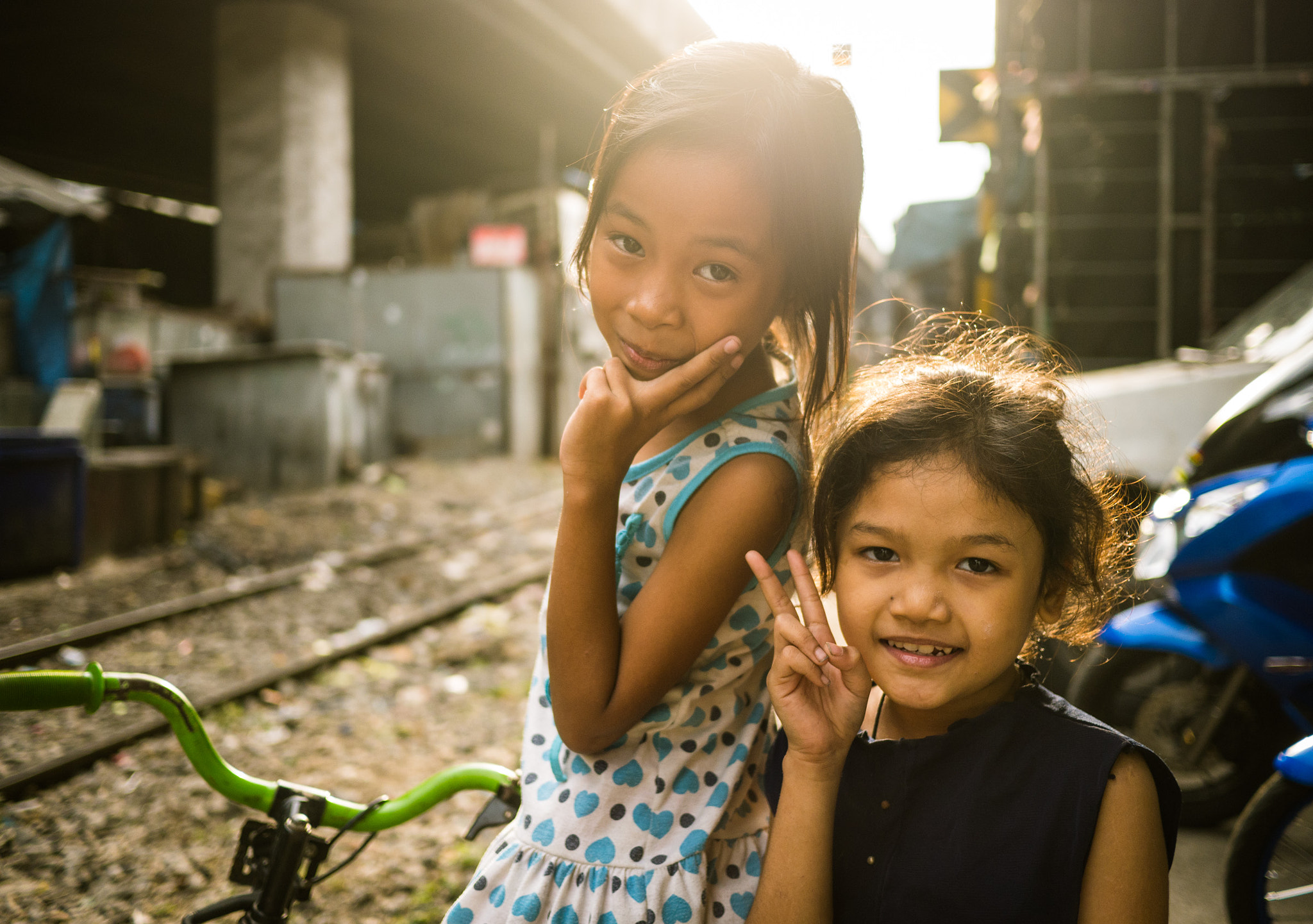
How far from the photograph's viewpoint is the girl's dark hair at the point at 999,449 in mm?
1234

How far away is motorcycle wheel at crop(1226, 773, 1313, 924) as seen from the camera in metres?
2.04

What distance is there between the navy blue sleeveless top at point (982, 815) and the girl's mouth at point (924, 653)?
119mm

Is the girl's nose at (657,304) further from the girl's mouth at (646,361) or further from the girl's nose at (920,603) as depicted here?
the girl's nose at (920,603)

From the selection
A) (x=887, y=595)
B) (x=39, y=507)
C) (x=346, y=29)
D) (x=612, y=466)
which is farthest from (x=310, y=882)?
(x=346, y=29)

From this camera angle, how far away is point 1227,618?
8.11 ft

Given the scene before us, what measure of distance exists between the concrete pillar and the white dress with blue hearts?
12771 millimetres

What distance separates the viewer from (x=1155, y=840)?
1.09m

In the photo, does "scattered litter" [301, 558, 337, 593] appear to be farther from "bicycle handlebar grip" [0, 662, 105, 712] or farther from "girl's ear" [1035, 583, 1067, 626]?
"girl's ear" [1035, 583, 1067, 626]

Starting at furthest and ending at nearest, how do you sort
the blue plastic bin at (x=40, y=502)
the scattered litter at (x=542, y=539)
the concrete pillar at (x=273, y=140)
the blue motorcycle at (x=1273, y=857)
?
the concrete pillar at (x=273, y=140) → the scattered litter at (x=542, y=539) → the blue plastic bin at (x=40, y=502) → the blue motorcycle at (x=1273, y=857)

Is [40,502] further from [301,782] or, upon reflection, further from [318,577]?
[301,782]

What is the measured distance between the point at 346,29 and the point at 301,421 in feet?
21.7

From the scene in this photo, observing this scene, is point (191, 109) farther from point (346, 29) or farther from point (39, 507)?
point (39, 507)

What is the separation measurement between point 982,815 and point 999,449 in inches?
19.3

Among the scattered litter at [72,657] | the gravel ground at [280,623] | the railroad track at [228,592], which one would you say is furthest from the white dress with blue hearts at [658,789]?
→ the scattered litter at [72,657]
